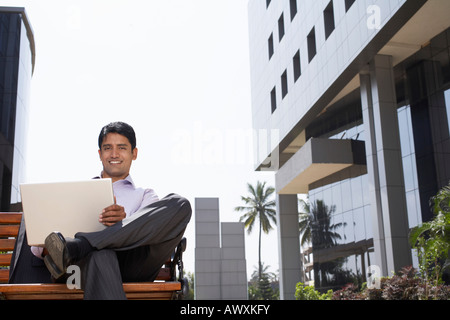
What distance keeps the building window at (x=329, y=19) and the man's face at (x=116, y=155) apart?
53.2 ft

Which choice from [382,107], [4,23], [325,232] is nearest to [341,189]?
[325,232]

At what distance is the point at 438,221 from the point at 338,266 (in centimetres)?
1037

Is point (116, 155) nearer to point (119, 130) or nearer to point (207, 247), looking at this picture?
point (119, 130)

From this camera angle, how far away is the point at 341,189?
69.6ft

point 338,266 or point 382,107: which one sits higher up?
point 382,107

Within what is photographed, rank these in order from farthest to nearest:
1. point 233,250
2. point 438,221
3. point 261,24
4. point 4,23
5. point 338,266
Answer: point 261,24
point 233,250
point 4,23
point 338,266
point 438,221

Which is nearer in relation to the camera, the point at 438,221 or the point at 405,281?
the point at 438,221

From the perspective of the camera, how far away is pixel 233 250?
26.3 m

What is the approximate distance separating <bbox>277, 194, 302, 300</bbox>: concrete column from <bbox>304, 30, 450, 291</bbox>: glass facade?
2.12 metres

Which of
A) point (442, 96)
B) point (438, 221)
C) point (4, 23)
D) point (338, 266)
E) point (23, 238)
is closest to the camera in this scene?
point (23, 238)

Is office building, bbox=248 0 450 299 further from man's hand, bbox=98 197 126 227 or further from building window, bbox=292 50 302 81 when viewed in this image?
man's hand, bbox=98 197 126 227

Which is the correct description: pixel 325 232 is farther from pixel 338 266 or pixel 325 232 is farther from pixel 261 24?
pixel 261 24

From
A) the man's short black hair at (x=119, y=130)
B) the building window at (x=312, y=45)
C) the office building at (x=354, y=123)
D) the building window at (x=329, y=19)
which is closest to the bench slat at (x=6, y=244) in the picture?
the man's short black hair at (x=119, y=130)
